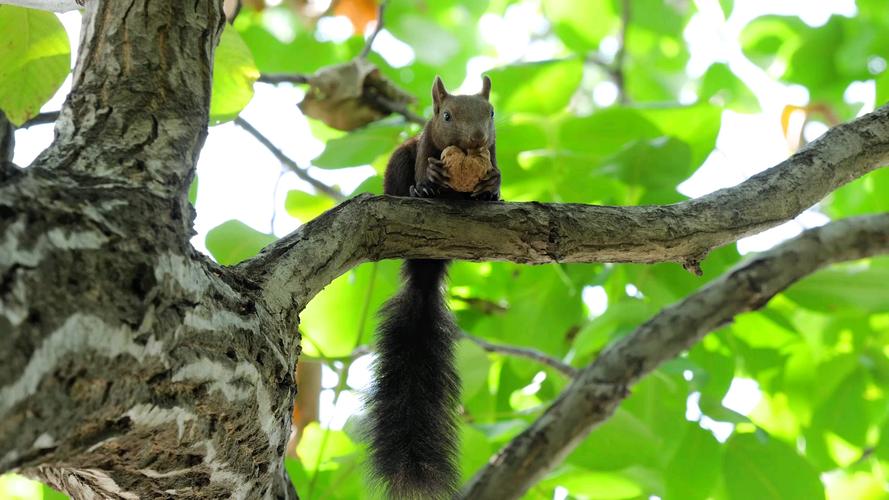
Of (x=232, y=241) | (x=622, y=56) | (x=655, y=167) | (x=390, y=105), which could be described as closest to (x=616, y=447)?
(x=655, y=167)

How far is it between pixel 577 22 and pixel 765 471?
2.26 meters

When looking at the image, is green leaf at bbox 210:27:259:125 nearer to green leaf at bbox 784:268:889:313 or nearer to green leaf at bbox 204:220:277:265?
green leaf at bbox 204:220:277:265

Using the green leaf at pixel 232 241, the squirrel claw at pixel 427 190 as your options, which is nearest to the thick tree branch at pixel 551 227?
the squirrel claw at pixel 427 190

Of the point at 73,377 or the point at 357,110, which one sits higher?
the point at 357,110

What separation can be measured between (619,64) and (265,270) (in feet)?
11.2

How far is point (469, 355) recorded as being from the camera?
8.21ft

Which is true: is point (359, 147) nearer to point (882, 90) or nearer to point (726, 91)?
point (882, 90)

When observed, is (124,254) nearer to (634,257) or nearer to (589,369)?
(634,257)

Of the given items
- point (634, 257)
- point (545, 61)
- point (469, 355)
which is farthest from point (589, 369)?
point (545, 61)

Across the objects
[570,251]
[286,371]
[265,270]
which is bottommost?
[286,371]

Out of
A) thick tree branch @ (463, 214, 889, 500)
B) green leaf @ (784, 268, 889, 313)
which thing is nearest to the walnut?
thick tree branch @ (463, 214, 889, 500)

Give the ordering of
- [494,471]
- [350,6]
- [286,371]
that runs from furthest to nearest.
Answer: [350,6]
[494,471]
[286,371]

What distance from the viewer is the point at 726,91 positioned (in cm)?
404

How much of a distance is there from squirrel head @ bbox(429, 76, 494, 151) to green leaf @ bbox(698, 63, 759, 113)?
179 centimetres
